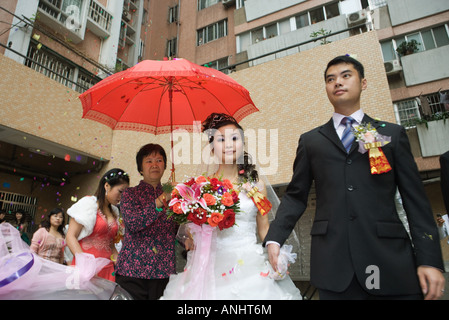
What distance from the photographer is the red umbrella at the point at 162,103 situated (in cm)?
292

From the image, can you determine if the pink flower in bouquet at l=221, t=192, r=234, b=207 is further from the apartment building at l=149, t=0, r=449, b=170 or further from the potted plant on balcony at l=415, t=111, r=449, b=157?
the potted plant on balcony at l=415, t=111, r=449, b=157

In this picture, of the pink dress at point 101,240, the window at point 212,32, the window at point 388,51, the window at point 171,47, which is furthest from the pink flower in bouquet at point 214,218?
the window at point 171,47

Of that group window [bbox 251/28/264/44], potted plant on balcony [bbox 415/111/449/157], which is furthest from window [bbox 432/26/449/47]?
window [bbox 251/28/264/44]

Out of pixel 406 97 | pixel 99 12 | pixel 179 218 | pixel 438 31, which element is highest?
pixel 99 12

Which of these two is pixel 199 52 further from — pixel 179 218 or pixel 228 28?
pixel 179 218

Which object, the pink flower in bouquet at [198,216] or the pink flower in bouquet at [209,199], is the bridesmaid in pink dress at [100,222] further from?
the pink flower in bouquet at [209,199]

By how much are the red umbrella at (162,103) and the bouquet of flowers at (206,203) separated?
3.57 feet

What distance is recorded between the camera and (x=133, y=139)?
8.27 m

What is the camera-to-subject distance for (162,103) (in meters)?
3.14

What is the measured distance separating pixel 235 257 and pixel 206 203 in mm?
385

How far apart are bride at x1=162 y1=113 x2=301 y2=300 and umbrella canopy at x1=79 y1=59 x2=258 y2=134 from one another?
523mm

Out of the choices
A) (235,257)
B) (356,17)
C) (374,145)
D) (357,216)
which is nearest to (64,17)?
(356,17)

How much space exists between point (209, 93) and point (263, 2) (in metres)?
10.6
